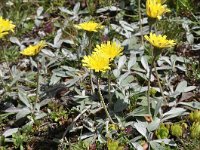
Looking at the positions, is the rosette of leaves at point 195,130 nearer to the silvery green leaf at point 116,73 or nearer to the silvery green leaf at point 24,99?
the silvery green leaf at point 116,73

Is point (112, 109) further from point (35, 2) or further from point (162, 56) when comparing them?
point (35, 2)

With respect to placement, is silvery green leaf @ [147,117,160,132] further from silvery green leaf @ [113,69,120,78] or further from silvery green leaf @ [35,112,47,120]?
silvery green leaf @ [35,112,47,120]

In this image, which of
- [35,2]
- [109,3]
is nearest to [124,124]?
[109,3]

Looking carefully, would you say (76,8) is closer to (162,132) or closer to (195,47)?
(195,47)

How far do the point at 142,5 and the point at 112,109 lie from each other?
134 cm

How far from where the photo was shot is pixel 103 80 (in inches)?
129

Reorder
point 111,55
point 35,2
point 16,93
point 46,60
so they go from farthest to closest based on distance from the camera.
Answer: point 35,2
point 46,60
point 16,93
point 111,55

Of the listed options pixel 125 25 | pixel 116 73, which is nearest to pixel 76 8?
pixel 125 25

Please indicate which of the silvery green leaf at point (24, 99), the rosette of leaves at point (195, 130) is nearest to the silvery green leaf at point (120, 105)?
the rosette of leaves at point (195, 130)

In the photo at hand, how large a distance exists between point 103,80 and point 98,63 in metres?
0.78

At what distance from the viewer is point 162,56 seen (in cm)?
333

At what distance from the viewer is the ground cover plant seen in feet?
8.88

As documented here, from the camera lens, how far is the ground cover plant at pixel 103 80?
8.88 feet

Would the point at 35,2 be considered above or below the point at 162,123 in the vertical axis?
above
